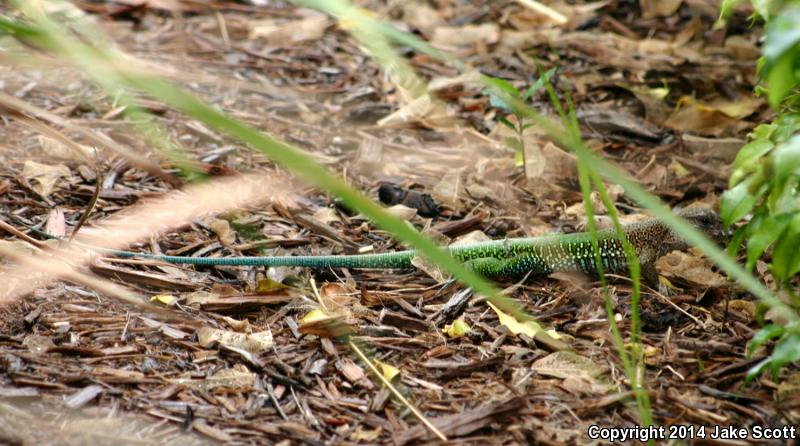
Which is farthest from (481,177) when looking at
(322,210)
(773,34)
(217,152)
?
(773,34)

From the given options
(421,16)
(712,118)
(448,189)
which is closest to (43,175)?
(448,189)

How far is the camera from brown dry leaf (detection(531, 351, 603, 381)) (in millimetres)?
3293

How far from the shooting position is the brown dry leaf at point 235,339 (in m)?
3.38

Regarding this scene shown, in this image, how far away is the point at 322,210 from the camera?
484 centimetres

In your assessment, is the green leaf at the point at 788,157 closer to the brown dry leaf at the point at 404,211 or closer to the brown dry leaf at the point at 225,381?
the brown dry leaf at the point at 225,381

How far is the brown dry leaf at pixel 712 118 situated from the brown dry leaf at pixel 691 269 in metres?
1.65

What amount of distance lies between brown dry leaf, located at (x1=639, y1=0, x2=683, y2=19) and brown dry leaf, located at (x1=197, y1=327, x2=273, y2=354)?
5.26 metres

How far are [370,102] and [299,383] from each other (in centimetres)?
337

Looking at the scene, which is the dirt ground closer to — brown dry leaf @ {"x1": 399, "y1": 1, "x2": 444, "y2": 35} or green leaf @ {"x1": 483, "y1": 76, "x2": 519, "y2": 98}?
brown dry leaf @ {"x1": 399, "y1": 1, "x2": 444, "y2": 35}

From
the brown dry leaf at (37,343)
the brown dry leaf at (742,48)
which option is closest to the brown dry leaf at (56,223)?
the brown dry leaf at (37,343)

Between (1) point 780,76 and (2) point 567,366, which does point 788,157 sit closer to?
(1) point 780,76

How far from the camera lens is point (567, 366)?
3.36 metres

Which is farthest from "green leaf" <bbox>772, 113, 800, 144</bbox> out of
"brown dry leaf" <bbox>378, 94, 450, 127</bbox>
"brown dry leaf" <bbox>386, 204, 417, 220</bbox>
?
"brown dry leaf" <bbox>378, 94, 450, 127</bbox>

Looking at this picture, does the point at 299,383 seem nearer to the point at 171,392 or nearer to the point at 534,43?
the point at 171,392
